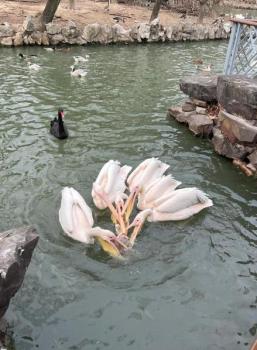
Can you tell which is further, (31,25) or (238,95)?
(31,25)

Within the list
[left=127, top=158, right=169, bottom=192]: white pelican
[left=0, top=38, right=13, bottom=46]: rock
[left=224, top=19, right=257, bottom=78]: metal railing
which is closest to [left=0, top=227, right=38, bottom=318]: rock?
[left=127, top=158, right=169, bottom=192]: white pelican

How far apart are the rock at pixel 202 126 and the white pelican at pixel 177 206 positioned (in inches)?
140

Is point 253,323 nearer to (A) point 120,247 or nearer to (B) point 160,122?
(A) point 120,247

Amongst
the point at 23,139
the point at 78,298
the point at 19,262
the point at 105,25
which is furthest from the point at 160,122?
the point at 105,25

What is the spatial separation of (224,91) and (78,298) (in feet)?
20.3

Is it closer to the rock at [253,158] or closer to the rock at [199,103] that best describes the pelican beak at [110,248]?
the rock at [253,158]

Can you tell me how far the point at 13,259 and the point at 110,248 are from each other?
2410 mm

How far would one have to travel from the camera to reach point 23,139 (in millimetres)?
10797

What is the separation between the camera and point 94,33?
2252 cm

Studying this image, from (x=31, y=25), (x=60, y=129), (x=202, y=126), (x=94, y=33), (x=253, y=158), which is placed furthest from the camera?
(x=94, y=33)

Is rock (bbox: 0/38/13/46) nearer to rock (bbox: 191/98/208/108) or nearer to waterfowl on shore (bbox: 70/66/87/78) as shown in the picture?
waterfowl on shore (bbox: 70/66/87/78)

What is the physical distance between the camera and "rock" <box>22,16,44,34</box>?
817 inches

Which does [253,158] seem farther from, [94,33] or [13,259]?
[94,33]

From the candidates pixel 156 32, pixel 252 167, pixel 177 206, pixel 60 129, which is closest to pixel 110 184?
pixel 177 206
